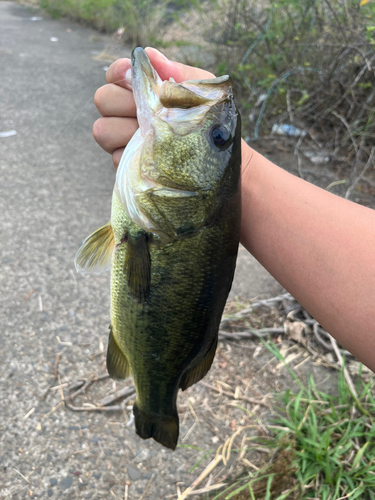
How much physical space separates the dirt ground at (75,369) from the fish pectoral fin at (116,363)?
31.9 inches

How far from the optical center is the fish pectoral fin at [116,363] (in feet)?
4.67

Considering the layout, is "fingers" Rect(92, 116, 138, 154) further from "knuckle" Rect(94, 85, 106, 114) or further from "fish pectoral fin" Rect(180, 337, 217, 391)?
"fish pectoral fin" Rect(180, 337, 217, 391)

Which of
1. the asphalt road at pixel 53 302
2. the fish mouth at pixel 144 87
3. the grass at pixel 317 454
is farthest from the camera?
the asphalt road at pixel 53 302

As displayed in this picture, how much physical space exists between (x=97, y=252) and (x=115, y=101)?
53 cm

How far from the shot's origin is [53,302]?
108 inches

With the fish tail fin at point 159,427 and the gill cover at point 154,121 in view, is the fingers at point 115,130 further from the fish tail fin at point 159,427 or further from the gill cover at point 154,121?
the fish tail fin at point 159,427

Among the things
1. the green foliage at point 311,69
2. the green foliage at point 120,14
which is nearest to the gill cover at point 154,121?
the green foliage at point 311,69

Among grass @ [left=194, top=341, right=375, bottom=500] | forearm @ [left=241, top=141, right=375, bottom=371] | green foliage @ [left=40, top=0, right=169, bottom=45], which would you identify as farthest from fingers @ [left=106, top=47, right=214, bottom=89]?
green foliage @ [left=40, top=0, right=169, bottom=45]

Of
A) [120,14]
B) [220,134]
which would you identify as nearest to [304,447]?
[220,134]

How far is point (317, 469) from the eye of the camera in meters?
1.86

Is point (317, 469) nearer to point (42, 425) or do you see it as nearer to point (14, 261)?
point (42, 425)

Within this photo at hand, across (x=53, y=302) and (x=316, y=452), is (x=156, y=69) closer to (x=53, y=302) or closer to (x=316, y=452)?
(x=316, y=452)

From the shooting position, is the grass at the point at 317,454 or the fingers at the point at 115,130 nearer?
the fingers at the point at 115,130

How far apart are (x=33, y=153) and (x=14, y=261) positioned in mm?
1879
